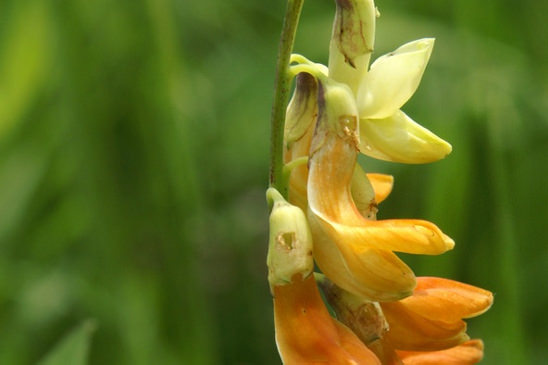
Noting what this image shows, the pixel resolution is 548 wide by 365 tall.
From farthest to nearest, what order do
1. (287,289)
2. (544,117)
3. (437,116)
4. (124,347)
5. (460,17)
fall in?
(544,117) < (437,116) < (460,17) < (124,347) < (287,289)

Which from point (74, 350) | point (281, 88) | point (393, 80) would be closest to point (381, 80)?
point (393, 80)

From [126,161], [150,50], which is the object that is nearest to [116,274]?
[126,161]

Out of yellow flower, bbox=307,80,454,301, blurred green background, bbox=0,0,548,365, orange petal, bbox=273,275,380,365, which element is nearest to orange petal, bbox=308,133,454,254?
yellow flower, bbox=307,80,454,301

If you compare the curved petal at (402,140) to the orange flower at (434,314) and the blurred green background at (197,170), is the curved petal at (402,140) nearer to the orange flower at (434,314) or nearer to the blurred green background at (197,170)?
the orange flower at (434,314)

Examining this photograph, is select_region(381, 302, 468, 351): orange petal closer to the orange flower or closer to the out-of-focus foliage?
→ the orange flower

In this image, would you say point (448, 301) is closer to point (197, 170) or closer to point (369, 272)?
point (369, 272)

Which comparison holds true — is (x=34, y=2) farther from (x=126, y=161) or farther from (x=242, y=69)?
(x=126, y=161)

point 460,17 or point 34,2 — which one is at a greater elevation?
point 460,17
